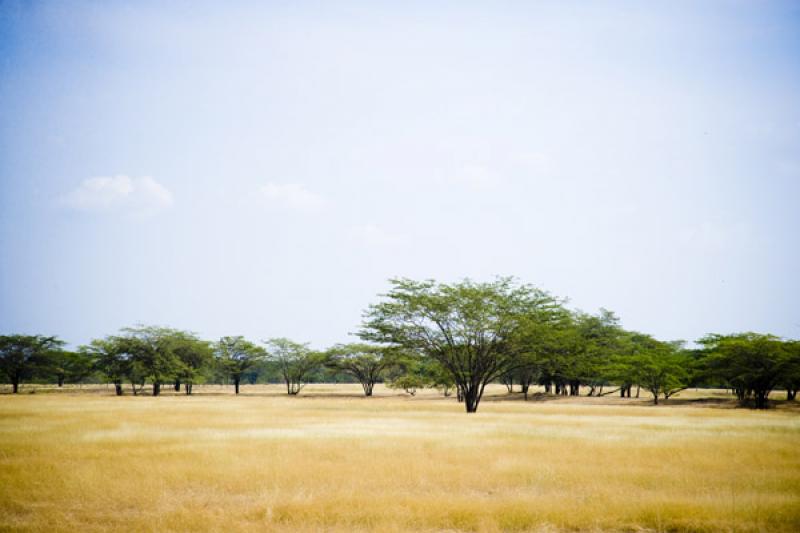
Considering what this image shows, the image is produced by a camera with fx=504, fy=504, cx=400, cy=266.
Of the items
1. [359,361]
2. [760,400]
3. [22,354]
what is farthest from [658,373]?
[22,354]

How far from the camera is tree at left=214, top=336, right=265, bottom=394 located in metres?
90.9

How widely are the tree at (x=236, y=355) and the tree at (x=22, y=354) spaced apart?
89.8 ft

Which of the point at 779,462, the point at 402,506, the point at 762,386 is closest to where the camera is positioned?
the point at 402,506

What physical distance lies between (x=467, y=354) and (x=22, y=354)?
7794cm

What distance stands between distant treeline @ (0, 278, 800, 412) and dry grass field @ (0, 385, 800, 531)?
1884 cm

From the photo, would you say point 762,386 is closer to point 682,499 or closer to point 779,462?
point 779,462

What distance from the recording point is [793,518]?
10734 mm

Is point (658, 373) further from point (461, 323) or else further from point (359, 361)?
point (359, 361)

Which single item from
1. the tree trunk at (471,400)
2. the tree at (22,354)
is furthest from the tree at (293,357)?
the tree trunk at (471,400)

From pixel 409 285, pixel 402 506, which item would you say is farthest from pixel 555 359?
pixel 402 506

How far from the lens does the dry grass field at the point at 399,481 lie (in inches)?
420

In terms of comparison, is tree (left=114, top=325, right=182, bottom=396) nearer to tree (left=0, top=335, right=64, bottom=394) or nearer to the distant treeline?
the distant treeline

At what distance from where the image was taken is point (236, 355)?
305ft

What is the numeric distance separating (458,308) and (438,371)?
56.7 ft
